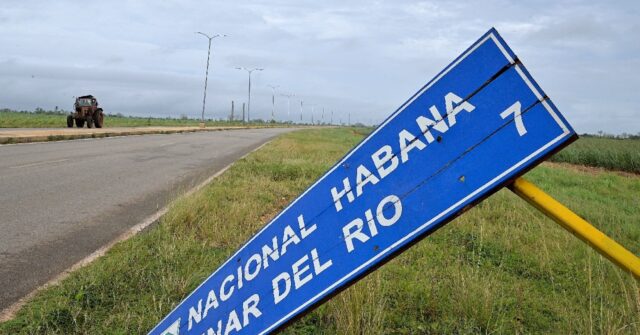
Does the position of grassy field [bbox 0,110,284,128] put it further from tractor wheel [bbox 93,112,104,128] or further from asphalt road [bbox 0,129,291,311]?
asphalt road [bbox 0,129,291,311]

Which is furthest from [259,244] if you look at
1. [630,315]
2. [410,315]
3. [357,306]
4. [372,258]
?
[630,315]

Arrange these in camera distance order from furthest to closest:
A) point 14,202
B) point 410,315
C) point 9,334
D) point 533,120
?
point 14,202 < point 410,315 < point 9,334 < point 533,120

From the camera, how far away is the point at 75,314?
2.71 meters

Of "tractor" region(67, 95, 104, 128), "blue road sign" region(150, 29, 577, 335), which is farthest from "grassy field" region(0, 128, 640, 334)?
"tractor" region(67, 95, 104, 128)

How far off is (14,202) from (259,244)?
583cm

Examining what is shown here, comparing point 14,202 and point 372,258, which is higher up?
point 372,258

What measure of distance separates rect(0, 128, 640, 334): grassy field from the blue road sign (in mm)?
1179

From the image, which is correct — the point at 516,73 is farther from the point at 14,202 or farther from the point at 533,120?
the point at 14,202

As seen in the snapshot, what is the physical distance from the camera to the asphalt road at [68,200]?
387cm

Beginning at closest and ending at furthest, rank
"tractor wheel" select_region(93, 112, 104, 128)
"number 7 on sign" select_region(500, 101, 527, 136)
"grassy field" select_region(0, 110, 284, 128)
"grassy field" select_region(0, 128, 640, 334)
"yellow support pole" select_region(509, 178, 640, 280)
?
"number 7 on sign" select_region(500, 101, 527, 136)
"yellow support pole" select_region(509, 178, 640, 280)
"grassy field" select_region(0, 128, 640, 334)
"tractor wheel" select_region(93, 112, 104, 128)
"grassy field" select_region(0, 110, 284, 128)

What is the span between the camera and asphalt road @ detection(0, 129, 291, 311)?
3869mm

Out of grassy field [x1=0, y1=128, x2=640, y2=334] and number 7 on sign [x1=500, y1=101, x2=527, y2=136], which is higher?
number 7 on sign [x1=500, y1=101, x2=527, y2=136]

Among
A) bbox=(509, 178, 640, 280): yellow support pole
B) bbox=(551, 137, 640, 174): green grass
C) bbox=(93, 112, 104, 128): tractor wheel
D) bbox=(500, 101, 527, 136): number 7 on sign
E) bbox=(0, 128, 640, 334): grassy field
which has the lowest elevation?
bbox=(0, 128, 640, 334): grassy field

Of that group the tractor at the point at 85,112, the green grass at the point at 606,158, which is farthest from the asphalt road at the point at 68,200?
the green grass at the point at 606,158
